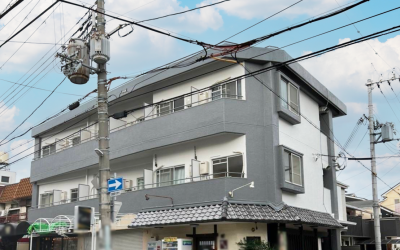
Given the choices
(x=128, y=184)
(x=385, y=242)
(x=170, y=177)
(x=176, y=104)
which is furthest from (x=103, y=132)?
(x=385, y=242)

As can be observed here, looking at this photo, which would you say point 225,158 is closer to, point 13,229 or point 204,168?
point 204,168

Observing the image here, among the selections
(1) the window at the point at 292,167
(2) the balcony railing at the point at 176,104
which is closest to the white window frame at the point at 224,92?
(2) the balcony railing at the point at 176,104

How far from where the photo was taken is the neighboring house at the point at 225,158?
1991 cm

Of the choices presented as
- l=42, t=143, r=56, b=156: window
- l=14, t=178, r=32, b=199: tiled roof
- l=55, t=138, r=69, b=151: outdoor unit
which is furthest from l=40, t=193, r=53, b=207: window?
l=14, t=178, r=32, b=199: tiled roof

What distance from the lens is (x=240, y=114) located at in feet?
68.3

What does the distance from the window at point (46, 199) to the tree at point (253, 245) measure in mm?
16146

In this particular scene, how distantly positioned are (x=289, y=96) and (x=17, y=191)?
2494cm

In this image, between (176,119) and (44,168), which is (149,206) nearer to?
(176,119)

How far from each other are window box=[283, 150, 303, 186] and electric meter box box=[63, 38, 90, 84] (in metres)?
9.48

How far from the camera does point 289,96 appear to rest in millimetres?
22750

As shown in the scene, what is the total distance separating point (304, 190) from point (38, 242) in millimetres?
16081

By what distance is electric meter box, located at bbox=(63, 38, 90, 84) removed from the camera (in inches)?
614

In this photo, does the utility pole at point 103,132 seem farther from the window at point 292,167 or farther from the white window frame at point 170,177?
the window at point 292,167

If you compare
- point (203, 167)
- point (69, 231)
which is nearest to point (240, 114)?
point (203, 167)
